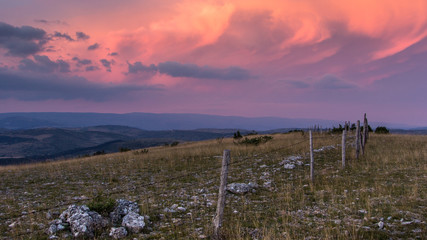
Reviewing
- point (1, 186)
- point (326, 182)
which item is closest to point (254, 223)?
point (326, 182)

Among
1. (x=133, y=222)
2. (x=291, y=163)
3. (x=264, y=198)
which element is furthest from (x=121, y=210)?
(x=291, y=163)

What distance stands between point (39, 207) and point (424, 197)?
1571 cm

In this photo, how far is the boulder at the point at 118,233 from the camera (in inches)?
286

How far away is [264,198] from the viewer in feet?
35.7

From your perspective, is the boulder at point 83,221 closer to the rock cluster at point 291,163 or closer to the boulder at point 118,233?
the boulder at point 118,233

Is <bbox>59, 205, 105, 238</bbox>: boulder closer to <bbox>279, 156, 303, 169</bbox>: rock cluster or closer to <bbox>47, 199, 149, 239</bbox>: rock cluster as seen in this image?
<bbox>47, 199, 149, 239</bbox>: rock cluster

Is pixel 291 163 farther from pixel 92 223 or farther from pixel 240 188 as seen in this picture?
pixel 92 223

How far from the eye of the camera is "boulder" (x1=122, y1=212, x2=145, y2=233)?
302 inches

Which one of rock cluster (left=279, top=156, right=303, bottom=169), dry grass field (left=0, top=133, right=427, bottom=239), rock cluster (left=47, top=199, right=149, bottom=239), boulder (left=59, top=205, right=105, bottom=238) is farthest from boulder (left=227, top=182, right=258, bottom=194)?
boulder (left=59, top=205, right=105, bottom=238)

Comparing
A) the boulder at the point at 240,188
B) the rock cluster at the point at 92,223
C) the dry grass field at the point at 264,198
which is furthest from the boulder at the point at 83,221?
the boulder at the point at 240,188

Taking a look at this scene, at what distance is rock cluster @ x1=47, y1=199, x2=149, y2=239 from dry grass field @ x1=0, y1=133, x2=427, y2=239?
0.36m

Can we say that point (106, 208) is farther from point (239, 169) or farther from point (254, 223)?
point (239, 169)

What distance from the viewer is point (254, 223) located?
7.88m

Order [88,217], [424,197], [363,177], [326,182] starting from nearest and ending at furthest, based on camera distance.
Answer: [88,217], [424,197], [326,182], [363,177]
